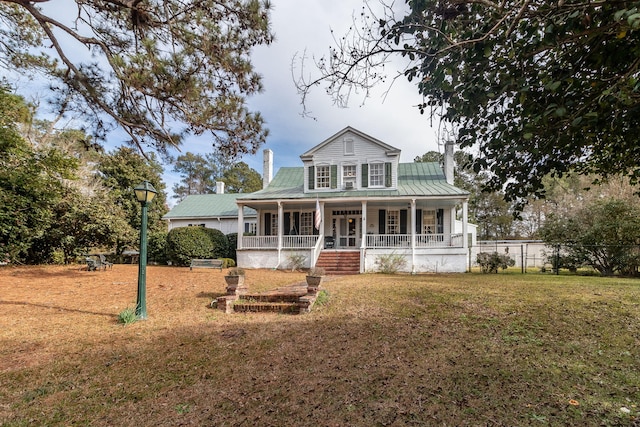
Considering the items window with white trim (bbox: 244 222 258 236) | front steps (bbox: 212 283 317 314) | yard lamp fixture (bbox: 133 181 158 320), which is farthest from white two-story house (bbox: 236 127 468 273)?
yard lamp fixture (bbox: 133 181 158 320)

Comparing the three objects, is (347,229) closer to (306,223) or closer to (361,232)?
(361,232)

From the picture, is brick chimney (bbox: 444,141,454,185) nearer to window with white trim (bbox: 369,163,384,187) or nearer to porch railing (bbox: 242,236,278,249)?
window with white trim (bbox: 369,163,384,187)

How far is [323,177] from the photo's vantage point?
1780cm

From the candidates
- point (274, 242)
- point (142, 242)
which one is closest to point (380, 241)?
point (274, 242)

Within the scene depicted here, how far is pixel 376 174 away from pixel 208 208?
13787 mm

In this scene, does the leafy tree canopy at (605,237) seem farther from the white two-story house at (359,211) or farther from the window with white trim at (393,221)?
the window with white trim at (393,221)

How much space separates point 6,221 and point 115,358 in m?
11.8

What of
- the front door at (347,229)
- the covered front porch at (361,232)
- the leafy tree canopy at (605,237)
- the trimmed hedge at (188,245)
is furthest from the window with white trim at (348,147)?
the leafy tree canopy at (605,237)

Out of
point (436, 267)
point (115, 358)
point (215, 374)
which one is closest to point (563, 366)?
point (215, 374)

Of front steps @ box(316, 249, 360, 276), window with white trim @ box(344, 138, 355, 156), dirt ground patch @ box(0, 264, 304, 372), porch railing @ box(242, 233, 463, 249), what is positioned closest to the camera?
dirt ground patch @ box(0, 264, 304, 372)

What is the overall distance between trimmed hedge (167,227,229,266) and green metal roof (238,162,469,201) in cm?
312

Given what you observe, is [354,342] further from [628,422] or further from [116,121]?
[116,121]

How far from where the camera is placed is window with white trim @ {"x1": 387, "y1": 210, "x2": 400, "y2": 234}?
57.7ft

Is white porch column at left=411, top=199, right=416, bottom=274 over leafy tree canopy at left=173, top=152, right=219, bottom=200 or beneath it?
beneath
